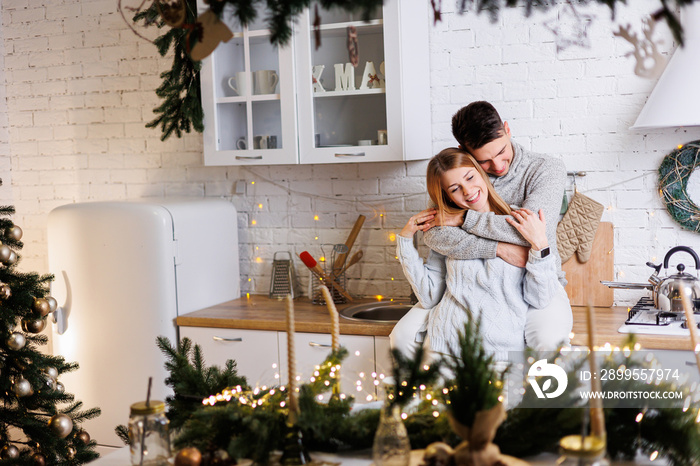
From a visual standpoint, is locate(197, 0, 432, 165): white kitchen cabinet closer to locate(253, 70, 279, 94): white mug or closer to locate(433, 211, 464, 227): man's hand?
locate(253, 70, 279, 94): white mug

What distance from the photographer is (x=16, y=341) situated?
267 centimetres

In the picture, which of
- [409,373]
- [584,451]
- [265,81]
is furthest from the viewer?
[265,81]

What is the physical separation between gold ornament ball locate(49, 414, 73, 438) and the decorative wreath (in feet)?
8.36

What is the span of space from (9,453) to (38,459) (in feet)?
0.35

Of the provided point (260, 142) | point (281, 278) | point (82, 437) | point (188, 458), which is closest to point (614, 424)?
point (188, 458)

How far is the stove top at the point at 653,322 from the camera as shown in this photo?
2600 mm

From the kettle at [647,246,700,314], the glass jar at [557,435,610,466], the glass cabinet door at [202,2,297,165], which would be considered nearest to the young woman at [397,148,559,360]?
the kettle at [647,246,700,314]

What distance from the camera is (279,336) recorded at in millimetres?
3180

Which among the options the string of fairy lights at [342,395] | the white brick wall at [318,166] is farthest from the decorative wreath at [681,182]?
the string of fairy lights at [342,395]

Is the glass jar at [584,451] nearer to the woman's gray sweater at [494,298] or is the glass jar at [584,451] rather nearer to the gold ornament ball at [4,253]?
the woman's gray sweater at [494,298]

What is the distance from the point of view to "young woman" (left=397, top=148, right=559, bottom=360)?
2.61 m

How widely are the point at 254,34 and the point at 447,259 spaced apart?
1.42 meters

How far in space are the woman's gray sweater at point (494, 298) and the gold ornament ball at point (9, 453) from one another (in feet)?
5.25

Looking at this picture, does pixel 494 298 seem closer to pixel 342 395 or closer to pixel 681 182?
pixel 681 182
